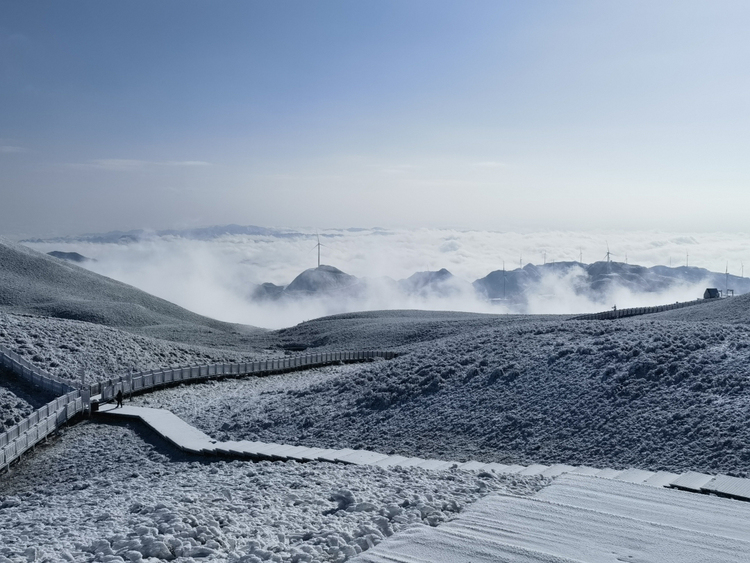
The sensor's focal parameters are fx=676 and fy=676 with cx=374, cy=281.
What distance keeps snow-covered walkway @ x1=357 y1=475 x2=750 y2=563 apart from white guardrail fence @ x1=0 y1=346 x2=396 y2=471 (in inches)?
729

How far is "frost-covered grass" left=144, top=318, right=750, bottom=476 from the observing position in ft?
69.6

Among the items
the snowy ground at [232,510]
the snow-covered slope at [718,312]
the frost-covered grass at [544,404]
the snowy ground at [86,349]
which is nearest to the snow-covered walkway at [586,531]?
the snowy ground at [232,510]

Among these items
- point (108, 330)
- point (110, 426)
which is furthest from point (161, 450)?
point (108, 330)

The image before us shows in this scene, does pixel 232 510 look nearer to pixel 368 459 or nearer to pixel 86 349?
pixel 368 459

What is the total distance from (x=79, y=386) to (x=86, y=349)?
457 inches

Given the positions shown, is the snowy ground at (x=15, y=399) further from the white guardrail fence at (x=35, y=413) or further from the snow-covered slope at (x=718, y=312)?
the snow-covered slope at (x=718, y=312)

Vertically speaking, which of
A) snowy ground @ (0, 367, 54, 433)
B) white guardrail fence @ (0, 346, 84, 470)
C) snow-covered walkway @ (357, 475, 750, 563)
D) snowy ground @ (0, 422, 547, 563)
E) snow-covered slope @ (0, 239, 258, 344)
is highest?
snow-covered walkway @ (357, 475, 750, 563)

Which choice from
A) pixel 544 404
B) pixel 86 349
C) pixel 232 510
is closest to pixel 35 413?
pixel 232 510

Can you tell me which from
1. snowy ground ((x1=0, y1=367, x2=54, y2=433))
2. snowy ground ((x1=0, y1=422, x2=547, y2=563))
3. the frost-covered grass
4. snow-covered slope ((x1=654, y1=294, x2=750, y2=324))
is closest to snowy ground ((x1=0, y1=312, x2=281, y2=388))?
snowy ground ((x1=0, y1=367, x2=54, y2=433))

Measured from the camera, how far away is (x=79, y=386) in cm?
3584

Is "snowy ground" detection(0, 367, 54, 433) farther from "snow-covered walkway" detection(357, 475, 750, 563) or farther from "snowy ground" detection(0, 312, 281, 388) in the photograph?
"snow-covered walkway" detection(357, 475, 750, 563)

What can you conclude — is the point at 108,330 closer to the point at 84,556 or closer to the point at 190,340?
the point at 190,340

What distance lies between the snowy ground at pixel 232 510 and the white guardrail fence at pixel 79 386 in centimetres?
383

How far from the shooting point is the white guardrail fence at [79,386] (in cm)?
2517
